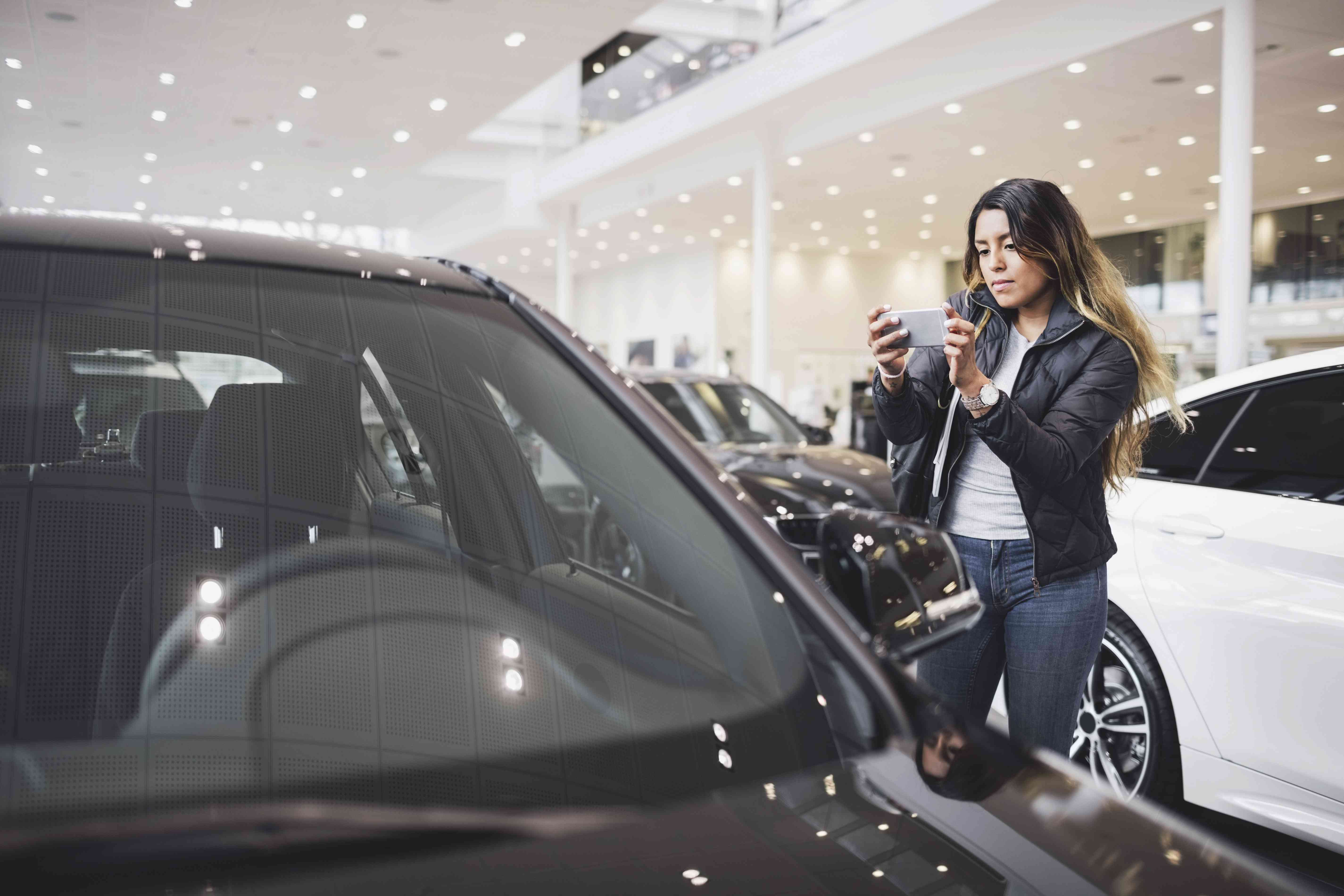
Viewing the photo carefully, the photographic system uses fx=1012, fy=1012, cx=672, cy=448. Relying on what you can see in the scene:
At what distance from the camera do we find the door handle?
104 inches

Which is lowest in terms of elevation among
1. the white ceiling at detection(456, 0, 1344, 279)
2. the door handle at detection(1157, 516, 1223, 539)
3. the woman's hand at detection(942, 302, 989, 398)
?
the door handle at detection(1157, 516, 1223, 539)

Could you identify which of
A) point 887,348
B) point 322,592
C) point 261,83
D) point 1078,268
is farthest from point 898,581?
point 261,83

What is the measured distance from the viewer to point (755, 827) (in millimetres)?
877

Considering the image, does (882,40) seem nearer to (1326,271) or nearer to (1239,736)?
(1326,271)

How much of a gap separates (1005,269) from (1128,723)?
1496 mm

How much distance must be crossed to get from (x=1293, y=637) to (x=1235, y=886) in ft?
6.05

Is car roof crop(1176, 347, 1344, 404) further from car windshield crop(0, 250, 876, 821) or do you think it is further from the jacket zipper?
car windshield crop(0, 250, 876, 821)

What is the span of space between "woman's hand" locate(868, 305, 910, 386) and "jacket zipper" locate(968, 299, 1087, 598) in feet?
0.83

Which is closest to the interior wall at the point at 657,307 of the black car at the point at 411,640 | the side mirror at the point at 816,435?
the side mirror at the point at 816,435

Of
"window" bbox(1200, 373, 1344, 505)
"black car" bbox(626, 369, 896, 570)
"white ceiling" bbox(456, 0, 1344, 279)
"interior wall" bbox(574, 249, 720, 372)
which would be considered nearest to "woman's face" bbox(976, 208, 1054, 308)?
"window" bbox(1200, 373, 1344, 505)

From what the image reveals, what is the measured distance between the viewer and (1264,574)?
8.16 ft

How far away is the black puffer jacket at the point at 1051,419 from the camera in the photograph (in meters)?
1.82

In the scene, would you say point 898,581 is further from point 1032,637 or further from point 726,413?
point 726,413

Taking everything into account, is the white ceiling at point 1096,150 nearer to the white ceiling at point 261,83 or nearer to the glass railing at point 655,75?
the glass railing at point 655,75
